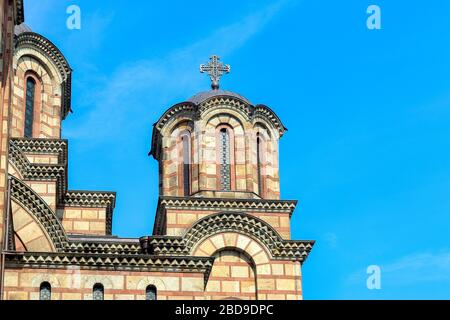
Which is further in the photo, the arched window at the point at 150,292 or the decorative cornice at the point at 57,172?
the decorative cornice at the point at 57,172

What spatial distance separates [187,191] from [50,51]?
22.5 feet

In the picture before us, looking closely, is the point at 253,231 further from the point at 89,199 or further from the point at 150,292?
the point at 150,292

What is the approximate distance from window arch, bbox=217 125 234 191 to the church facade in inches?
1.2

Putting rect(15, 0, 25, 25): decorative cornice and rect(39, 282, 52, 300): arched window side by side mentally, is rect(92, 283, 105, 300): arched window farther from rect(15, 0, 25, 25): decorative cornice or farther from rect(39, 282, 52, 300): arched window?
rect(15, 0, 25, 25): decorative cornice

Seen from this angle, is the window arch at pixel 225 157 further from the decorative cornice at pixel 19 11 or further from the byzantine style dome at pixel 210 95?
the decorative cornice at pixel 19 11

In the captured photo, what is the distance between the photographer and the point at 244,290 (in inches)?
1271

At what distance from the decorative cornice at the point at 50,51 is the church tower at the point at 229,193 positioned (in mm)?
3867

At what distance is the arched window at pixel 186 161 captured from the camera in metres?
34.2

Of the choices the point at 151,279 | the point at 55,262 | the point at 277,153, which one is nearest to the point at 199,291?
the point at 151,279

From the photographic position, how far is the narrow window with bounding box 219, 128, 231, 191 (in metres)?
34.1

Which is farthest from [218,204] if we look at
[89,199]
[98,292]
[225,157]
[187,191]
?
[98,292]

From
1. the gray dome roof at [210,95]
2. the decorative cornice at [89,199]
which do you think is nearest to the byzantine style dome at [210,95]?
the gray dome roof at [210,95]

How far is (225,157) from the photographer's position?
3431cm
